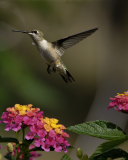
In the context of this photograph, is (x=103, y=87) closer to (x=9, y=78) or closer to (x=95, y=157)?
(x=9, y=78)

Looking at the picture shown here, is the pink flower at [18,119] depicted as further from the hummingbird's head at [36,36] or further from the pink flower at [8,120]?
the hummingbird's head at [36,36]

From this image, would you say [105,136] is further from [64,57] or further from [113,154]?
[64,57]

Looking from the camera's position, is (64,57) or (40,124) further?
(64,57)

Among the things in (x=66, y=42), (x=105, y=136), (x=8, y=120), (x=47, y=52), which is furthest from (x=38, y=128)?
(x=66, y=42)

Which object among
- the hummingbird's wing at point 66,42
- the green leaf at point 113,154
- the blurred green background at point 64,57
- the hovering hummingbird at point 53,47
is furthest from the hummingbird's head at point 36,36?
the blurred green background at point 64,57

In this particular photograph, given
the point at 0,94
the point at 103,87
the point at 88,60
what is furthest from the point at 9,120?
the point at 88,60

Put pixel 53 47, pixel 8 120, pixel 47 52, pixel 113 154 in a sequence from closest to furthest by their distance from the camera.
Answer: pixel 113 154 < pixel 8 120 < pixel 47 52 < pixel 53 47

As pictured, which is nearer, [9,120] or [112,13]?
[9,120]
